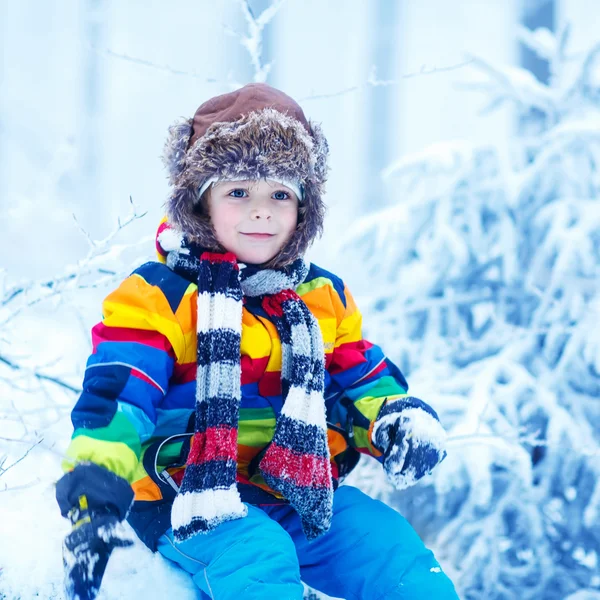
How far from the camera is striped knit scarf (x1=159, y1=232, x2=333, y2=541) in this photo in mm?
1344

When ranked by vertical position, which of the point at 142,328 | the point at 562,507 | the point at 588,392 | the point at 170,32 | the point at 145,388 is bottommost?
the point at 562,507

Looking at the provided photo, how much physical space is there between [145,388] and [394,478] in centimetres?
62

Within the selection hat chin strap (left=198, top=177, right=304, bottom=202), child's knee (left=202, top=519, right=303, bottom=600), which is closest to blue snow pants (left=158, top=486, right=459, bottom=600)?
child's knee (left=202, top=519, right=303, bottom=600)

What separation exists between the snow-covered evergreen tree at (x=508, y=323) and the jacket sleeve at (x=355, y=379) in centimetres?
46

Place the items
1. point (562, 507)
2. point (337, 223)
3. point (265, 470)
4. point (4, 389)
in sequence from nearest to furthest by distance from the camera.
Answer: point (265, 470) → point (4, 389) → point (562, 507) → point (337, 223)

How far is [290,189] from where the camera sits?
1.56m

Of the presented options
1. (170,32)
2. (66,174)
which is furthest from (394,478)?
(170,32)

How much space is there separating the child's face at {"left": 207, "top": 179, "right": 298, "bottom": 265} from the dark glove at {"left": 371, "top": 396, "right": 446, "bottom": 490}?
1.67ft

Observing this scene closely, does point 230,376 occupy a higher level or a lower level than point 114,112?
lower

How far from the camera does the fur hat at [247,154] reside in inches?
58.1

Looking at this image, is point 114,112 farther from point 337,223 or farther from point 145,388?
point 145,388

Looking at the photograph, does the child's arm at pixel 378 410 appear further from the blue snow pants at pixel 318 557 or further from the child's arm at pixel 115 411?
the child's arm at pixel 115 411

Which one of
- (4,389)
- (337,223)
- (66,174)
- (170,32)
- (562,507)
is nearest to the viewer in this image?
(4,389)

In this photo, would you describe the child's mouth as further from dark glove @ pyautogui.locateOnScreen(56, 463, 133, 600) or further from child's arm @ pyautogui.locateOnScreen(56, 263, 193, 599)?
dark glove @ pyautogui.locateOnScreen(56, 463, 133, 600)
